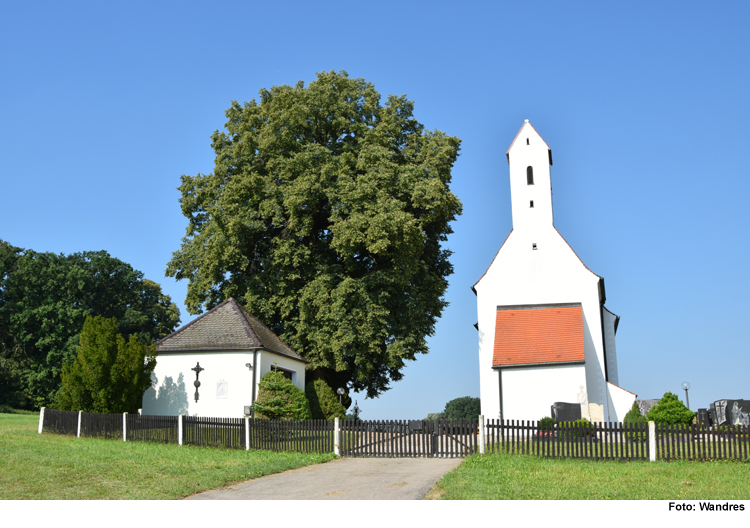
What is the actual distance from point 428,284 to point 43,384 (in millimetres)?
30772

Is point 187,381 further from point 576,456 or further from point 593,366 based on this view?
point 593,366

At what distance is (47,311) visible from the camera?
44.8m

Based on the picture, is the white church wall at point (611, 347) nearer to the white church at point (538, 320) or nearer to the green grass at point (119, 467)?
the white church at point (538, 320)

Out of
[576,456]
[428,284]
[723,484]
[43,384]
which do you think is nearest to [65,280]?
[43,384]

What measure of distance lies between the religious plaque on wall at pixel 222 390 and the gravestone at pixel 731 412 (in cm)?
2115

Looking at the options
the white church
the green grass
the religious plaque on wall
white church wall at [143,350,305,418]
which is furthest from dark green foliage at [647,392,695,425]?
the religious plaque on wall

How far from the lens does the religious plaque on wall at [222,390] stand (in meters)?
24.3

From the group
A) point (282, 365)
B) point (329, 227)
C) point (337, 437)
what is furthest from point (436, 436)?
point (329, 227)

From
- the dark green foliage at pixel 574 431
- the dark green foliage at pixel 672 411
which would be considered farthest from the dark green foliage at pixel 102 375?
the dark green foliage at pixel 672 411

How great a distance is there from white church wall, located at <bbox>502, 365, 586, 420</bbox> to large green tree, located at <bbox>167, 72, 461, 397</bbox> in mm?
4599

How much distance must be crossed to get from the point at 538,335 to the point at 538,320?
119 centimetres

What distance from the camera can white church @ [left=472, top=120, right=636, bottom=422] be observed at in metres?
27.7

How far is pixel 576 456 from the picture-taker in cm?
1620

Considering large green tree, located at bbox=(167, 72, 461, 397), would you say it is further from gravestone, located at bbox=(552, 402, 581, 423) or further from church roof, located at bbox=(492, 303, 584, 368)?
gravestone, located at bbox=(552, 402, 581, 423)
